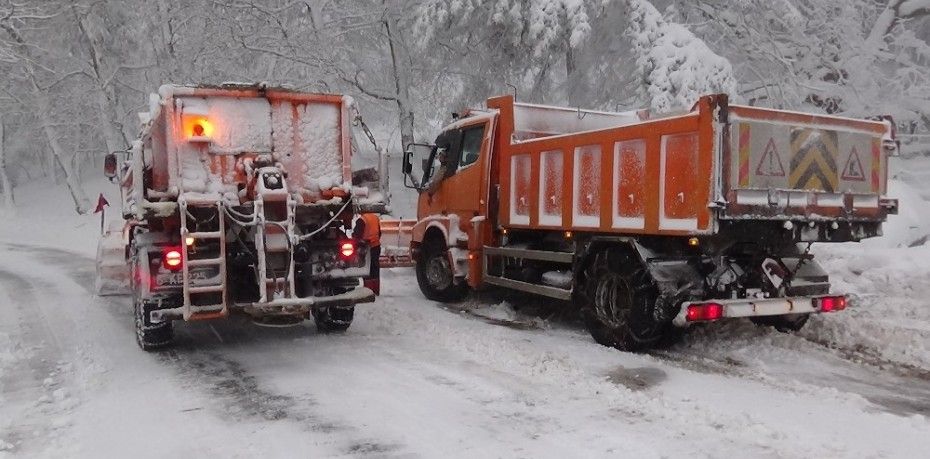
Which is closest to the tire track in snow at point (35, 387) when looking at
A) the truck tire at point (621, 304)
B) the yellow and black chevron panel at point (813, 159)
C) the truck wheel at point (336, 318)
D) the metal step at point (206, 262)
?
the metal step at point (206, 262)

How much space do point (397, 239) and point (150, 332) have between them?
567 cm

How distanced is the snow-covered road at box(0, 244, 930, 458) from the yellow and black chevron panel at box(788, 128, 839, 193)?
63.0 inches

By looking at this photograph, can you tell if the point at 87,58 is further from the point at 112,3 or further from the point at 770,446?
the point at 770,446

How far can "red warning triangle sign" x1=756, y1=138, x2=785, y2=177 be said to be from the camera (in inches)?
252

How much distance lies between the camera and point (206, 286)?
21.5 ft

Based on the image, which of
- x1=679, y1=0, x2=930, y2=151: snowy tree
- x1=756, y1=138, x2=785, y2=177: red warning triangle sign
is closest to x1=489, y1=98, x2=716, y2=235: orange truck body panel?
x1=756, y1=138, x2=785, y2=177: red warning triangle sign

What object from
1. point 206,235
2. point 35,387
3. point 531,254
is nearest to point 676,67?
point 531,254

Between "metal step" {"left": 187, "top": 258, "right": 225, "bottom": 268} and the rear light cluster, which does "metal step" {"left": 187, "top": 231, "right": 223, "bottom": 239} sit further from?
the rear light cluster

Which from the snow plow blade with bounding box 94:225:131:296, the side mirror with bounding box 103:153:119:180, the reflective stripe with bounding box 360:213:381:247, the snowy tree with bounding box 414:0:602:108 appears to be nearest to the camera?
the reflective stripe with bounding box 360:213:381:247

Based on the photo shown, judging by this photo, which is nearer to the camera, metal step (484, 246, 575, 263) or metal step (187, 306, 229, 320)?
metal step (187, 306, 229, 320)

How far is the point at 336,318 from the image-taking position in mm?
8070

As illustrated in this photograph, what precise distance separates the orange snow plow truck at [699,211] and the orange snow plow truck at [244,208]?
2.20m

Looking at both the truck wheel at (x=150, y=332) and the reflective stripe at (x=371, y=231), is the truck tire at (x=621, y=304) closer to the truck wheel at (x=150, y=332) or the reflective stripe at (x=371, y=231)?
the reflective stripe at (x=371, y=231)

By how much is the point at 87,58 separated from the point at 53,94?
6.31 m
